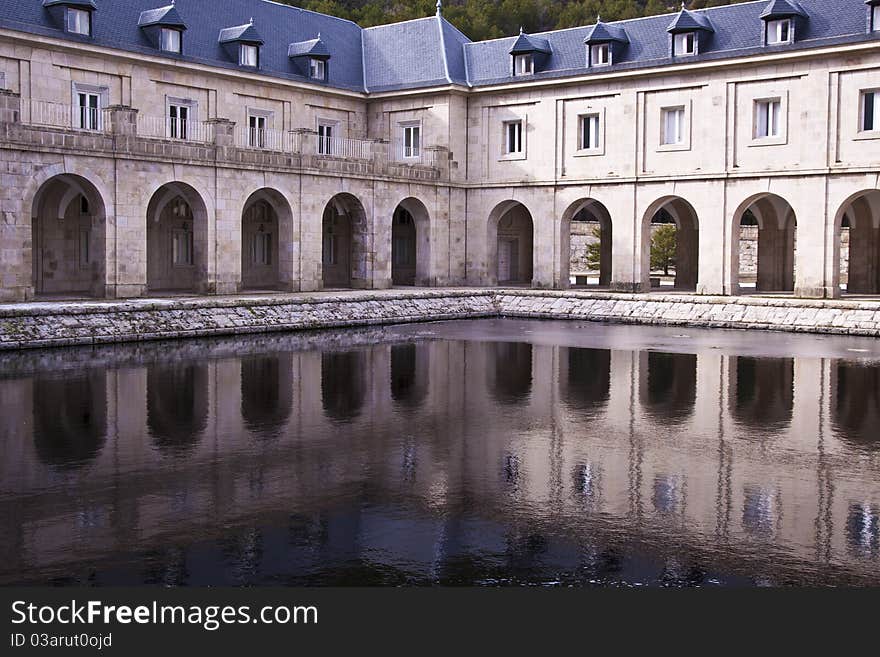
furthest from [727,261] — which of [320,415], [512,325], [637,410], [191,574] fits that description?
[191,574]

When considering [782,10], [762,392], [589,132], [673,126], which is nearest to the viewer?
[762,392]

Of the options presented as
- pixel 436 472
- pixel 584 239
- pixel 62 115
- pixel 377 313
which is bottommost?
pixel 436 472

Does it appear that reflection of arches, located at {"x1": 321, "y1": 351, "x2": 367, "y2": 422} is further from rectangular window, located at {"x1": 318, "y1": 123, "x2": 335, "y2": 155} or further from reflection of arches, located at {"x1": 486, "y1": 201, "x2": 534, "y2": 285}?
reflection of arches, located at {"x1": 486, "y1": 201, "x2": 534, "y2": 285}

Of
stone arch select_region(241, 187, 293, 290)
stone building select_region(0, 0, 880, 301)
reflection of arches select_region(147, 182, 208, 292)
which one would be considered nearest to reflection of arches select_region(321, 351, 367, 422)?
stone building select_region(0, 0, 880, 301)

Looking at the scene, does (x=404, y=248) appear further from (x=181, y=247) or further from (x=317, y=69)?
(x=181, y=247)

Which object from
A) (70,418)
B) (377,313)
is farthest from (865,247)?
(70,418)

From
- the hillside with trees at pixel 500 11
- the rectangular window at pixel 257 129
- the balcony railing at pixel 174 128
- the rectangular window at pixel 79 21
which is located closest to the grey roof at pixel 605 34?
the rectangular window at pixel 257 129

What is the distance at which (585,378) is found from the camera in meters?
20.7

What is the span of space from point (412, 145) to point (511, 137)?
4311 mm

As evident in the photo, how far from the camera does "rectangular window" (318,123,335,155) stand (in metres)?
42.9

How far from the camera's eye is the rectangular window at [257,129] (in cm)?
4042

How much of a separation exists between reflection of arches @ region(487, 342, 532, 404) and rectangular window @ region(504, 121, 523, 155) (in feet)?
63.1

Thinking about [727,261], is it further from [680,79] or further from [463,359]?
[463,359]

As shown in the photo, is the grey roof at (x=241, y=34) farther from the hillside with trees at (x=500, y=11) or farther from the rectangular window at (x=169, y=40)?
the hillside with trees at (x=500, y=11)
